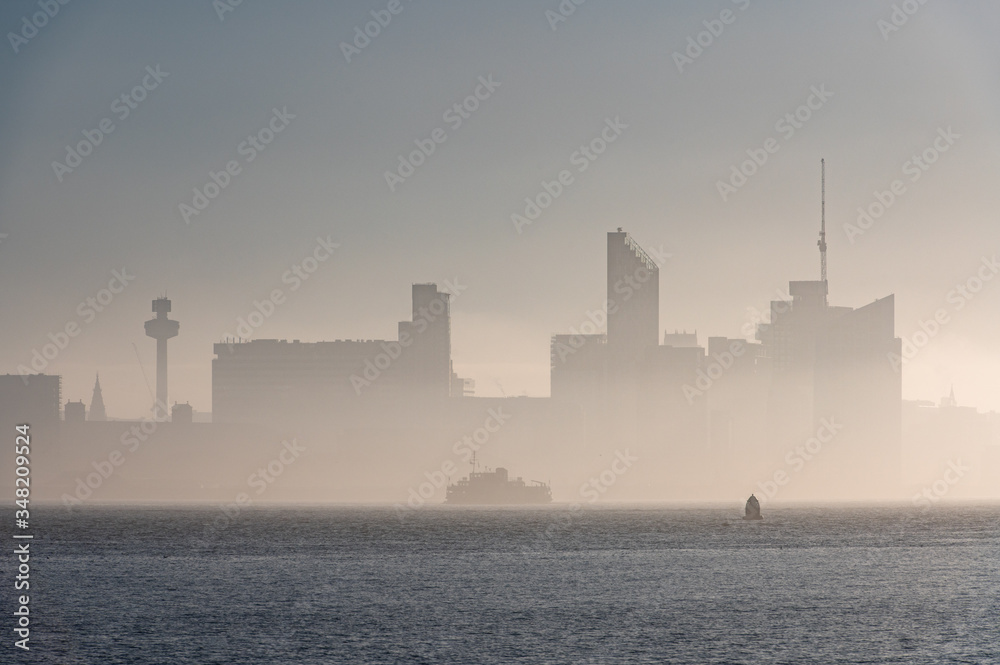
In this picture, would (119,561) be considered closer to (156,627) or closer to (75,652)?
(156,627)

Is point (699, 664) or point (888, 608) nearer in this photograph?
point (699, 664)

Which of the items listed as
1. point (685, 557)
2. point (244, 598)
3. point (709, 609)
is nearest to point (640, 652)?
point (709, 609)

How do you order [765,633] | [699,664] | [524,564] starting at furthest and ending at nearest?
[524,564], [765,633], [699,664]

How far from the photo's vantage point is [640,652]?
9581 cm

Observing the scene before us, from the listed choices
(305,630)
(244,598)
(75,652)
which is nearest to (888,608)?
(305,630)

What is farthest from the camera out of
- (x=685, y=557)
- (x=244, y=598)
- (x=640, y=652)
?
(x=685, y=557)

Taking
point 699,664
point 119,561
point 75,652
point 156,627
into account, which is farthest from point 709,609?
point 119,561

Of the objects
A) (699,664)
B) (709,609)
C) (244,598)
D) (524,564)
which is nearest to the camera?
(699,664)

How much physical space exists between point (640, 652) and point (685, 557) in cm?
10304

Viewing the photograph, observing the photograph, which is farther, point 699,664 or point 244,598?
point 244,598

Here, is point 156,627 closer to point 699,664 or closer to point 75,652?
point 75,652

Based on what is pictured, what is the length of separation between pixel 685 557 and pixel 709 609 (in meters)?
74.5

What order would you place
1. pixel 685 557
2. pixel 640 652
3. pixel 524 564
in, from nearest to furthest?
pixel 640 652
pixel 524 564
pixel 685 557

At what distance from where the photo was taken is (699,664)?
8994 cm
